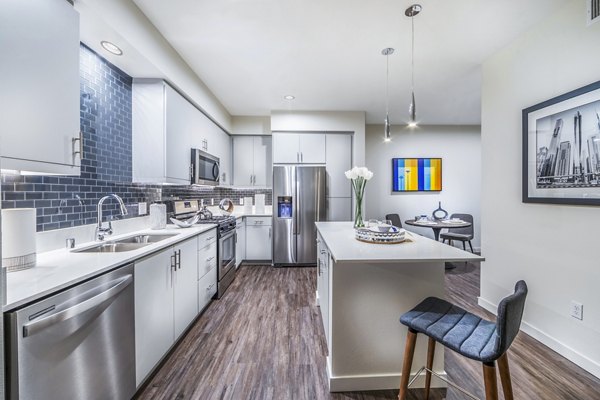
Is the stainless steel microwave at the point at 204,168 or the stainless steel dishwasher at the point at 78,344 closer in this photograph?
the stainless steel dishwasher at the point at 78,344

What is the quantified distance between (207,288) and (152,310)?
992 millimetres

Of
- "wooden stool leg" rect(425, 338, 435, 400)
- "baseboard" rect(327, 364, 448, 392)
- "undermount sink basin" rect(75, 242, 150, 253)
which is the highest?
"undermount sink basin" rect(75, 242, 150, 253)

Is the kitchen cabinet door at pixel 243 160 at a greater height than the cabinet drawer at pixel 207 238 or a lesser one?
greater

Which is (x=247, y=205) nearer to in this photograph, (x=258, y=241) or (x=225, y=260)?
(x=258, y=241)

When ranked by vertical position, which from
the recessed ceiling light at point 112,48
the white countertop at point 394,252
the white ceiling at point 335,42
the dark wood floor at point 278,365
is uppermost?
the white ceiling at point 335,42

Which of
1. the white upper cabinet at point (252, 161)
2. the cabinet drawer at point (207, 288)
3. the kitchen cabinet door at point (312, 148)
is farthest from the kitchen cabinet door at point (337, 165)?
the cabinet drawer at point (207, 288)

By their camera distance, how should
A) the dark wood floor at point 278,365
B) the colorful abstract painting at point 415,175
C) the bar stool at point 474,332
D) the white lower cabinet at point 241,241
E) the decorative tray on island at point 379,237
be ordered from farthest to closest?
the colorful abstract painting at point 415,175
the white lower cabinet at point 241,241
the decorative tray on island at point 379,237
the dark wood floor at point 278,365
the bar stool at point 474,332

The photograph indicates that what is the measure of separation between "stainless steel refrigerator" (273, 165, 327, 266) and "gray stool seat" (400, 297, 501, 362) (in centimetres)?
277

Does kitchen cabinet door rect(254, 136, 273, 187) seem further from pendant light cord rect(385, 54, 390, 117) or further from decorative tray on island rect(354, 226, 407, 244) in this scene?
decorative tray on island rect(354, 226, 407, 244)

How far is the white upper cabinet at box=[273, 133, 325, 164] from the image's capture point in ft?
13.9

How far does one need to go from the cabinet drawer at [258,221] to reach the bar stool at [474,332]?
3.08 meters

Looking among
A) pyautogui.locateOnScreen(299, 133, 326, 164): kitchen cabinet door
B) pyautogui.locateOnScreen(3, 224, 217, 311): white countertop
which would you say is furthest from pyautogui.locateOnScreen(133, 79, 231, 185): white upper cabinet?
pyautogui.locateOnScreen(299, 133, 326, 164): kitchen cabinet door

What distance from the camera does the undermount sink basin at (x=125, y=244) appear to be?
5.88 feet

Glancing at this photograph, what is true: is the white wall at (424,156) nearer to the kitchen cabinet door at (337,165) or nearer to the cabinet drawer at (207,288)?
the kitchen cabinet door at (337,165)
